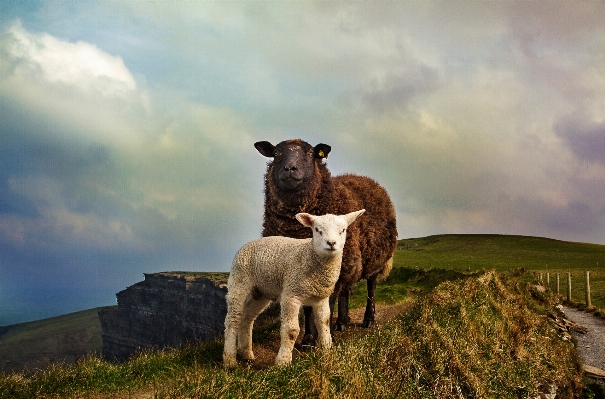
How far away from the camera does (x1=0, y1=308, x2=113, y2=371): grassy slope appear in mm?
125625

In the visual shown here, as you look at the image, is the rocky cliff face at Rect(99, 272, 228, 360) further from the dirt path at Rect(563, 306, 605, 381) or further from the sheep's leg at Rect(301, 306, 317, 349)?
the sheep's leg at Rect(301, 306, 317, 349)

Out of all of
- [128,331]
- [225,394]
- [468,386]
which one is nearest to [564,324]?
[468,386]

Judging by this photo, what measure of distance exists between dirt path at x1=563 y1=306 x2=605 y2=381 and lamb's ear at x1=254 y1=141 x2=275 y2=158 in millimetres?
11884

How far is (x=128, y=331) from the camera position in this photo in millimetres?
106938

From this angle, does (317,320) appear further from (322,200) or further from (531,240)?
(531,240)

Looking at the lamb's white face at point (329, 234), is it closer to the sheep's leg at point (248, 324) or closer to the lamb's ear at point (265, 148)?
the sheep's leg at point (248, 324)

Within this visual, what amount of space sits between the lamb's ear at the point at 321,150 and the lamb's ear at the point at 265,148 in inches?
42.1

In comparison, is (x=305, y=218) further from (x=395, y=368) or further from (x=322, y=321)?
(x=395, y=368)

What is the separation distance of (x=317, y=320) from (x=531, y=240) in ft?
205

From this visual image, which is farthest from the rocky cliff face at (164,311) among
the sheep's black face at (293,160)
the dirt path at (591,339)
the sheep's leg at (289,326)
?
the sheep's leg at (289,326)

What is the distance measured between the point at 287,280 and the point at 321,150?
425cm

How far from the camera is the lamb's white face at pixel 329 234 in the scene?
6.78m

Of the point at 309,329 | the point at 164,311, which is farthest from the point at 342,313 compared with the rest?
the point at 164,311

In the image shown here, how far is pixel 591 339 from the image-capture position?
54.3ft
